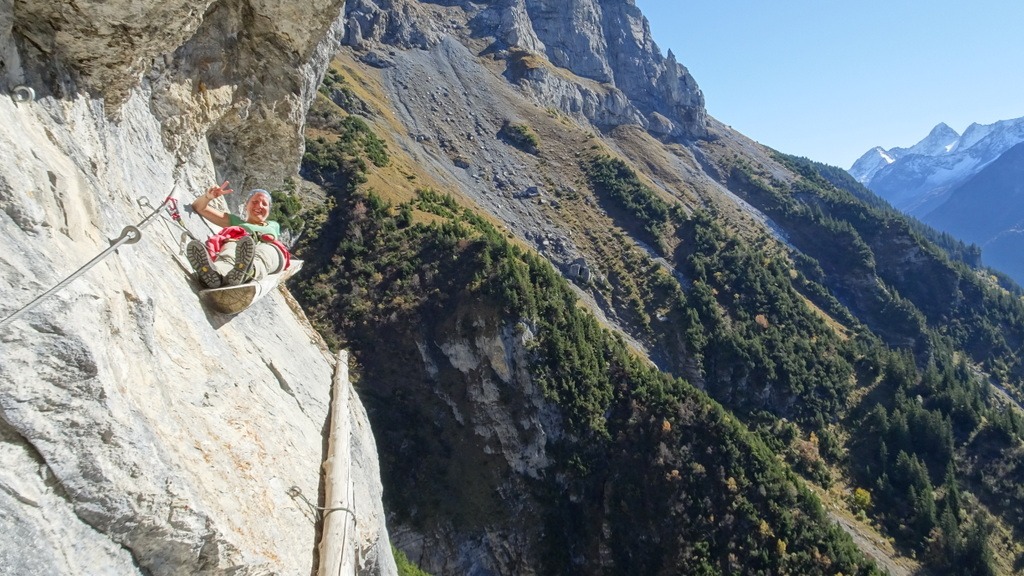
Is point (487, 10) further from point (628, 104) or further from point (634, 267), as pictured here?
point (634, 267)

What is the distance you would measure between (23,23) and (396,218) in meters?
49.9

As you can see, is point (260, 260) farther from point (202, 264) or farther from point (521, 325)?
point (521, 325)

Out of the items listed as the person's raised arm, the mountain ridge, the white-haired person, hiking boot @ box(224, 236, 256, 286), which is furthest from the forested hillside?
hiking boot @ box(224, 236, 256, 286)

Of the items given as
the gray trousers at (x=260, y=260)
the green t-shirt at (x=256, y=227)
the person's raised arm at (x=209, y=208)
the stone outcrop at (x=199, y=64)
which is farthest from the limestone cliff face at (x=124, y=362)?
the green t-shirt at (x=256, y=227)

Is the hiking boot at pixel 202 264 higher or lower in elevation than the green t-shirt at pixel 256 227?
lower

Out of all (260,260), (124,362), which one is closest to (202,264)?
(260,260)

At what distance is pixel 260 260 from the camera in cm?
827

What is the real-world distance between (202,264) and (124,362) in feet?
9.38

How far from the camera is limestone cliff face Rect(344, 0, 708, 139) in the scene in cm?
11481

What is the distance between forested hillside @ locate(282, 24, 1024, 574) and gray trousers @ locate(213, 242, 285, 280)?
34704 millimetres

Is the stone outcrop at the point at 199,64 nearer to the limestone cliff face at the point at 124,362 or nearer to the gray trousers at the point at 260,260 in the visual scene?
the limestone cliff face at the point at 124,362

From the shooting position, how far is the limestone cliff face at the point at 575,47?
114812mm

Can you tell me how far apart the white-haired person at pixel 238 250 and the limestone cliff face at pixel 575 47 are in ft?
366

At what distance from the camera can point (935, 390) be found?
72000 mm
